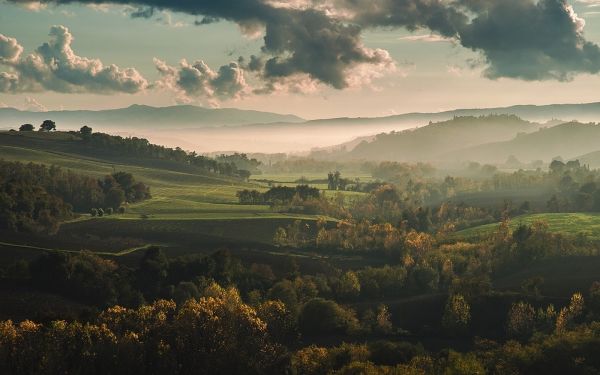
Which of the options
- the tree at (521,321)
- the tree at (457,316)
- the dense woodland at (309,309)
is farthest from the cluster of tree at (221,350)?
the tree at (457,316)

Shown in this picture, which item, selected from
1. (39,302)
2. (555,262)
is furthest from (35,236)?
(555,262)

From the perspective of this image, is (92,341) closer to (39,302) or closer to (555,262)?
(39,302)

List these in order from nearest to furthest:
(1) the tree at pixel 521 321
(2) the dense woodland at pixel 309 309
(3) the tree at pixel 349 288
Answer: (2) the dense woodland at pixel 309 309 < (1) the tree at pixel 521 321 < (3) the tree at pixel 349 288

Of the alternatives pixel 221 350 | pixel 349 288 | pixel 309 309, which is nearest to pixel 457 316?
pixel 309 309

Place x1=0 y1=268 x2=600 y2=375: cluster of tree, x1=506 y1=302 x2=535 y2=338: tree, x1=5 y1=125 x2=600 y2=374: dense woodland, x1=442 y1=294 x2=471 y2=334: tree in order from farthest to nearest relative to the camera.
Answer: x1=442 y1=294 x2=471 y2=334: tree, x1=506 y1=302 x2=535 y2=338: tree, x1=5 y1=125 x2=600 y2=374: dense woodland, x1=0 y1=268 x2=600 y2=375: cluster of tree

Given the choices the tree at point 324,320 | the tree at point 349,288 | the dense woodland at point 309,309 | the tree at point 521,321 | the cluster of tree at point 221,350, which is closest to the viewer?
the cluster of tree at point 221,350

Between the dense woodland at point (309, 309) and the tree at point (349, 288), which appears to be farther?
the tree at point (349, 288)

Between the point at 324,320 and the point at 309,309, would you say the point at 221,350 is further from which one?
the point at 309,309

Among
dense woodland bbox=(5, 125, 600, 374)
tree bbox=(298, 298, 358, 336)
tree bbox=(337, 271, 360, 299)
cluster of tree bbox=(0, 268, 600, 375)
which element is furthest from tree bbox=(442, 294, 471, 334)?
tree bbox=(337, 271, 360, 299)

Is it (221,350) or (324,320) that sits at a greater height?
(221,350)

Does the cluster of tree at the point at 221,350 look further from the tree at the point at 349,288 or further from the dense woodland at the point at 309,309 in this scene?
the tree at the point at 349,288

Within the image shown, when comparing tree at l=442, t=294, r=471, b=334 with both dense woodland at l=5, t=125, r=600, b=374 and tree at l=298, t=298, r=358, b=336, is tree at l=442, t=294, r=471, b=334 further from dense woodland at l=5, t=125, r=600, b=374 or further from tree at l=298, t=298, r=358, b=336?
tree at l=298, t=298, r=358, b=336

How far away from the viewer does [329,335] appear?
105 m

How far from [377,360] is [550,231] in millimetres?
120513
